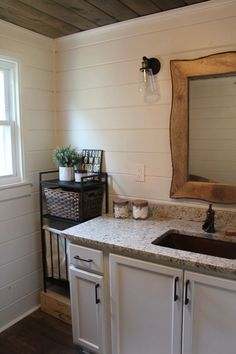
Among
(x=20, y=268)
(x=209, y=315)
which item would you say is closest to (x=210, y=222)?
(x=209, y=315)

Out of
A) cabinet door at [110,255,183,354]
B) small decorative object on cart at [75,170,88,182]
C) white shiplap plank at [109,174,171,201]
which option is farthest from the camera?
small decorative object on cart at [75,170,88,182]

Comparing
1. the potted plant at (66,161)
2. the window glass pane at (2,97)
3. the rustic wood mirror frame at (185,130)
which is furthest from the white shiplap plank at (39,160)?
the rustic wood mirror frame at (185,130)

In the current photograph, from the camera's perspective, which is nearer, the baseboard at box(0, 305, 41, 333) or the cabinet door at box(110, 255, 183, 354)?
the cabinet door at box(110, 255, 183, 354)

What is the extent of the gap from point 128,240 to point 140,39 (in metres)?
1.42

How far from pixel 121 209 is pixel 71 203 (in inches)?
14.8

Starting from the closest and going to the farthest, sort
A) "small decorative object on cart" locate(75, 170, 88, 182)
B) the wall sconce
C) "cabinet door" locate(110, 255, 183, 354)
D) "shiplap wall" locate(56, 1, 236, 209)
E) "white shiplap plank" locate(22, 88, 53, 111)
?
"cabinet door" locate(110, 255, 183, 354) → "shiplap wall" locate(56, 1, 236, 209) → the wall sconce → "small decorative object on cart" locate(75, 170, 88, 182) → "white shiplap plank" locate(22, 88, 53, 111)

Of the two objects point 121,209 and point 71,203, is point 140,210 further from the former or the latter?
point 71,203

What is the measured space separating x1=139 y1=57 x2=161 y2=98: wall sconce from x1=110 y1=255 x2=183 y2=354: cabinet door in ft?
3.85

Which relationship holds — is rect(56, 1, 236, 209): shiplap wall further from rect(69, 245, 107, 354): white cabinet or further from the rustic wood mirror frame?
rect(69, 245, 107, 354): white cabinet

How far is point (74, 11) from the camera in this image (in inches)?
77.9

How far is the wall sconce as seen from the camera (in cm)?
208

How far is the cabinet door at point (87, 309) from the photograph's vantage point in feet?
6.10

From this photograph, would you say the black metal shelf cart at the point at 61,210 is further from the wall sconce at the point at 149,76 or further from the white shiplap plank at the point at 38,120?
the wall sconce at the point at 149,76

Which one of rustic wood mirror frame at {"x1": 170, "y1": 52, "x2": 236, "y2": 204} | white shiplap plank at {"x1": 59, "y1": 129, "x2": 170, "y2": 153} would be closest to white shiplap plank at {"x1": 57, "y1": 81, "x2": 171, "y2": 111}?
rustic wood mirror frame at {"x1": 170, "y1": 52, "x2": 236, "y2": 204}
